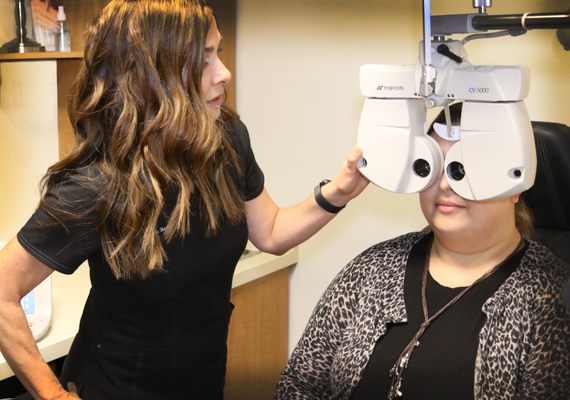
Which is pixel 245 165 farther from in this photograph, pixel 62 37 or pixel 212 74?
pixel 62 37

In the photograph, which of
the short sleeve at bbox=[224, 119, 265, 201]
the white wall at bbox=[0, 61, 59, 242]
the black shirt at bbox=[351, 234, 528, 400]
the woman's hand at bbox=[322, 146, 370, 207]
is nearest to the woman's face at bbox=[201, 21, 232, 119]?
the short sleeve at bbox=[224, 119, 265, 201]

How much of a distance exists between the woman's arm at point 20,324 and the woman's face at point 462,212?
735mm

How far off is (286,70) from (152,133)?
1.13 m

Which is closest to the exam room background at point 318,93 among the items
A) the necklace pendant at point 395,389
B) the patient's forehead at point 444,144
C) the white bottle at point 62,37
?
the white bottle at point 62,37

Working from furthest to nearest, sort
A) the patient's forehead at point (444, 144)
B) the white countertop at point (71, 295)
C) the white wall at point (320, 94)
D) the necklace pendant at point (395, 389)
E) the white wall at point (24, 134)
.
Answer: the white wall at point (24, 134)
the white wall at point (320, 94)
the white countertop at point (71, 295)
the necklace pendant at point (395, 389)
the patient's forehead at point (444, 144)

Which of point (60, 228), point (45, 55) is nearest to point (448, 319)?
point (60, 228)

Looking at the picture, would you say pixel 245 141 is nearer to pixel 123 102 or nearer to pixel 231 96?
pixel 123 102

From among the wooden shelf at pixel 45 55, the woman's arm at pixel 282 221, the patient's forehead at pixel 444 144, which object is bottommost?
the woman's arm at pixel 282 221

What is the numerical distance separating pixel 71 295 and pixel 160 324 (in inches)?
27.9

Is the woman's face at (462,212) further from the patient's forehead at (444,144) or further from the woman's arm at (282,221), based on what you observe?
the woman's arm at (282,221)

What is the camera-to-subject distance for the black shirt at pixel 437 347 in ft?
5.26

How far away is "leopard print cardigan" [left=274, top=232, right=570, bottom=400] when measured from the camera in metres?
1.55

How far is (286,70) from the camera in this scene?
8.69 feet

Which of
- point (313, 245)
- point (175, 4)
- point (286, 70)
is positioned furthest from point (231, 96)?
point (175, 4)
